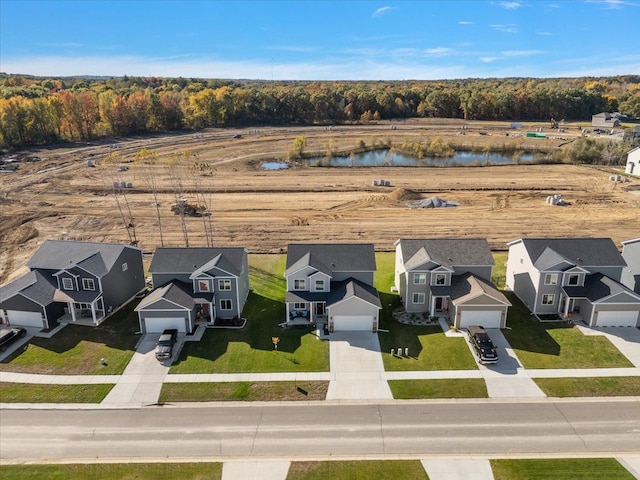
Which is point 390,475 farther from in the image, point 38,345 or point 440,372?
point 38,345

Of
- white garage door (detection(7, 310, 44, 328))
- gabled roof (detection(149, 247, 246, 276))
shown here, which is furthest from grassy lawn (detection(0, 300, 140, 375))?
gabled roof (detection(149, 247, 246, 276))

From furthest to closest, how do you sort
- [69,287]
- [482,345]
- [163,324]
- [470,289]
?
[69,287], [470,289], [163,324], [482,345]

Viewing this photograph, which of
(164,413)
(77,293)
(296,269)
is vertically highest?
(296,269)

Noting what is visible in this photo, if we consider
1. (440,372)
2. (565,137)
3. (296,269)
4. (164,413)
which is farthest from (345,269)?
(565,137)

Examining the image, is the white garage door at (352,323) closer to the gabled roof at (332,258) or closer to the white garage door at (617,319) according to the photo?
the gabled roof at (332,258)

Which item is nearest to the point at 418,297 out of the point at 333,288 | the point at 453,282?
the point at 453,282

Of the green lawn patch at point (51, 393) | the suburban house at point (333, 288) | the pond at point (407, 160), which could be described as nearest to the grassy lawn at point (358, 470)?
the suburban house at point (333, 288)

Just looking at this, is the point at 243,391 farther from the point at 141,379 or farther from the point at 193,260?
the point at 193,260
